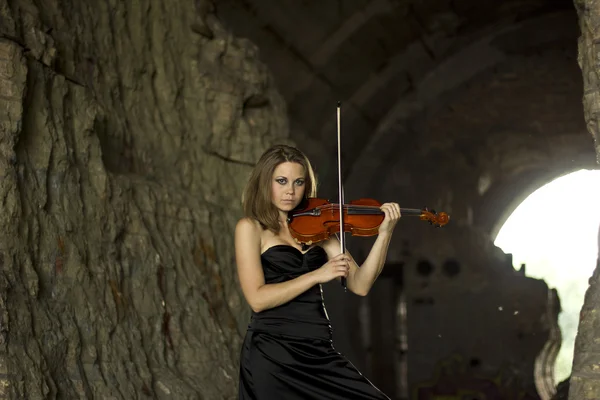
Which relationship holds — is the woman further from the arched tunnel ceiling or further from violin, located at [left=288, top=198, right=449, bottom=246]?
the arched tunnel ceiling

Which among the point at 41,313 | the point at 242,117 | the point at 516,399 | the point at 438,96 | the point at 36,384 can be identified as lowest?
the point at 516,399

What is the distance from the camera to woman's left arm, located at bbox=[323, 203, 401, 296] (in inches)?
152

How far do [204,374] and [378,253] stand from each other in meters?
2.51

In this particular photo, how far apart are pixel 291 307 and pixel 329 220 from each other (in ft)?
1.24

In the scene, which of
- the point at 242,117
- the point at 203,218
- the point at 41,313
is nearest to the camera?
the point at 41,313

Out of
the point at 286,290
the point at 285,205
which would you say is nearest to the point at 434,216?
the point at 285,205

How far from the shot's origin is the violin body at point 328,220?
388 cm

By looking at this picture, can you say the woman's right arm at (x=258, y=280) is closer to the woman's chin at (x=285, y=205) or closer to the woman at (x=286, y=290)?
the woman at (x=286, y=290)

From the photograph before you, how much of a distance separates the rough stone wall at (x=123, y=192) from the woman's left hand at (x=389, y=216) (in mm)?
1894

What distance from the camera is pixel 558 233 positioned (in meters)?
11.0

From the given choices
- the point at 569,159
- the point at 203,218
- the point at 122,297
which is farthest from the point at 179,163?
the point at 569,159

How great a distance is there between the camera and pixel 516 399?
1016 cm

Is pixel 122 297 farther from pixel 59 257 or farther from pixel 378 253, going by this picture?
pixel 378 253

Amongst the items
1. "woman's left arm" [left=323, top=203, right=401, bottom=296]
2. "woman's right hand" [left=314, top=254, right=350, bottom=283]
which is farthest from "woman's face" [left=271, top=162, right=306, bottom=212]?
"woman's right hand" [left=314, top=254, right=350, bottom=283]
